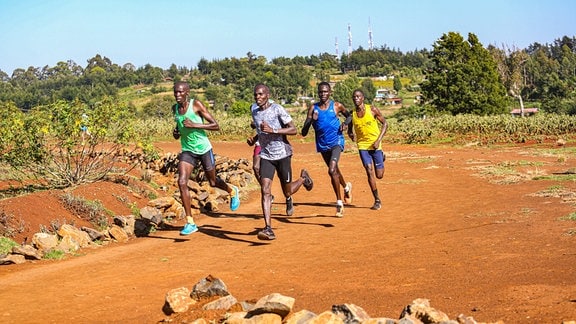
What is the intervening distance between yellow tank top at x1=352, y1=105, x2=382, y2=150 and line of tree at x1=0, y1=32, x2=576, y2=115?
215 inches

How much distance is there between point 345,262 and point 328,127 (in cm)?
361

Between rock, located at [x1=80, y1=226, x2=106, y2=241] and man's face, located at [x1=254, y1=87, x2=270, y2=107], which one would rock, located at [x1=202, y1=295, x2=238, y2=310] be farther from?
rock, located at [x1=80, y1=226, x2=106, y2=241]

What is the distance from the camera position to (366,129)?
11.2 m

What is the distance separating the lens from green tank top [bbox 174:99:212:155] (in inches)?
373

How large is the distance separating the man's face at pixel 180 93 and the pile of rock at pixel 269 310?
3882 mm

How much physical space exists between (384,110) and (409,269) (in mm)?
79998

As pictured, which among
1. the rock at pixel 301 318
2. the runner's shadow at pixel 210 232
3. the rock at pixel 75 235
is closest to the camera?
the rock at pixel 301 318

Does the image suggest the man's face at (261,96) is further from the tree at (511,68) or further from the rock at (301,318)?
the tree at (511,68)

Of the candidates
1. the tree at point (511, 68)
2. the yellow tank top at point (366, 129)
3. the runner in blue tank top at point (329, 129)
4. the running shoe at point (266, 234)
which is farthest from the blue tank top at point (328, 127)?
the tree at point (511, 68)

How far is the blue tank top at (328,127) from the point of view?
1077 centimetres

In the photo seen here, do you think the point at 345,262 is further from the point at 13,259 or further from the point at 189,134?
the point at 13,259

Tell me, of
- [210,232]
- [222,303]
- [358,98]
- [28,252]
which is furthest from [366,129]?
[222,303]

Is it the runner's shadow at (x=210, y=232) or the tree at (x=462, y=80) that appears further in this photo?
the tree at (x=462, y=80)

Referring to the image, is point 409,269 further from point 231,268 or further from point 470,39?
point 470,39
